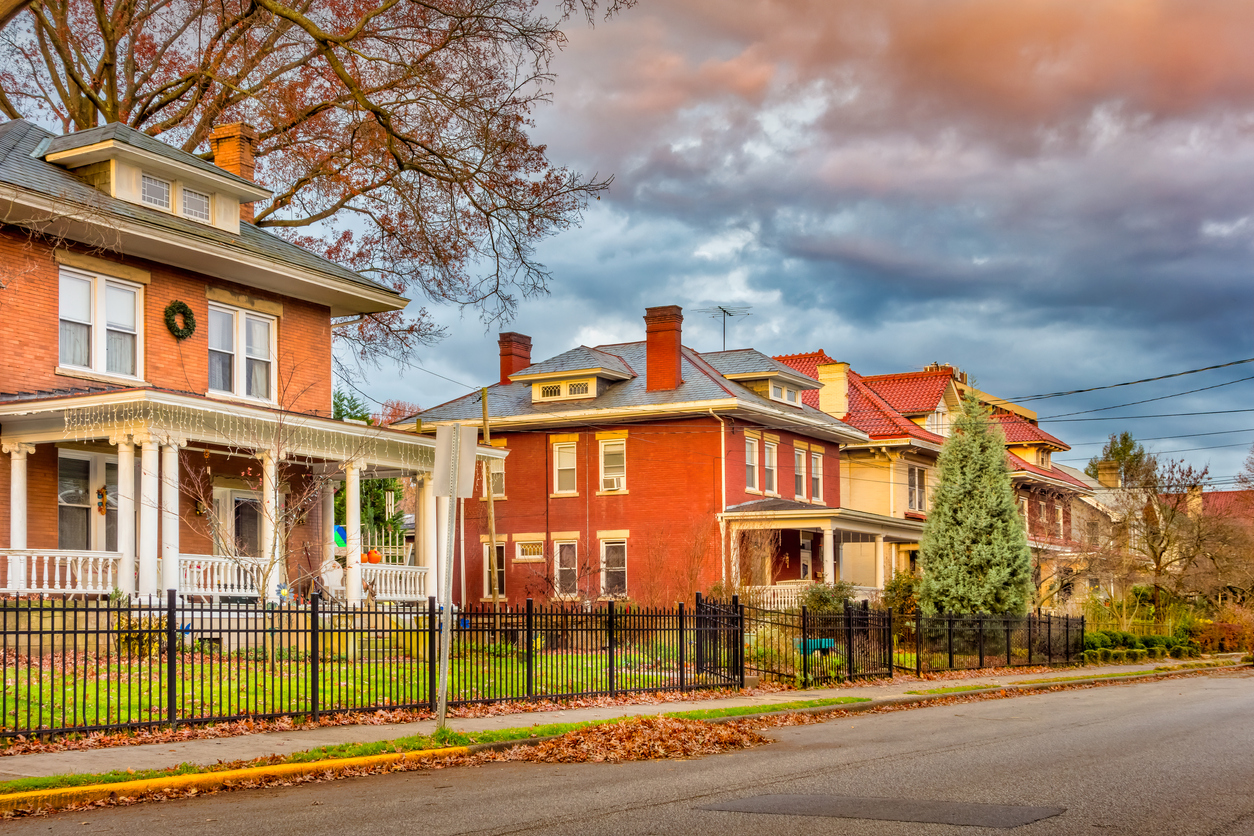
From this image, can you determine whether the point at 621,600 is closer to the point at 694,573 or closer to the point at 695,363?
the point at 694,573

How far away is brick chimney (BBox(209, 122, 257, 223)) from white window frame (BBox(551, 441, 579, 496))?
14.3 m

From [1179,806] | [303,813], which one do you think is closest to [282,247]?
[303,813]

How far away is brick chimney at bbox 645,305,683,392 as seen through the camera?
39406 millimetres

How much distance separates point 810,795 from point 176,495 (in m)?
15.0

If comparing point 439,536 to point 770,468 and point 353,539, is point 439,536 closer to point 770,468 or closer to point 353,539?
point 353,539

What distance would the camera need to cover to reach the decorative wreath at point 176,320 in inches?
942

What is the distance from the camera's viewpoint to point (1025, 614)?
105 ft

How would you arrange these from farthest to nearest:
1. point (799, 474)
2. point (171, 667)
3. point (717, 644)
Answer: point (799, 474)
point (717, 644)
point (171, 667)

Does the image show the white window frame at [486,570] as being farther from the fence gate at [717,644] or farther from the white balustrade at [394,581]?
the fence gate at [717,644]

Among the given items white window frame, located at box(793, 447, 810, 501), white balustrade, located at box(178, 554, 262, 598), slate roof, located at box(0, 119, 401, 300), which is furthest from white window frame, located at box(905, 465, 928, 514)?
white balustrade, located at box(178, 554, 262, 598)

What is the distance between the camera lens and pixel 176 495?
21.6 m

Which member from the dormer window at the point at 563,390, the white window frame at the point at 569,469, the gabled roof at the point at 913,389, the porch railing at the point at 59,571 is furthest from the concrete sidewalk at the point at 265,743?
the gabled roof at the point at 913,389

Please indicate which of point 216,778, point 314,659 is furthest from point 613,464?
point 216,778

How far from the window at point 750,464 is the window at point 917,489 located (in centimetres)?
944
